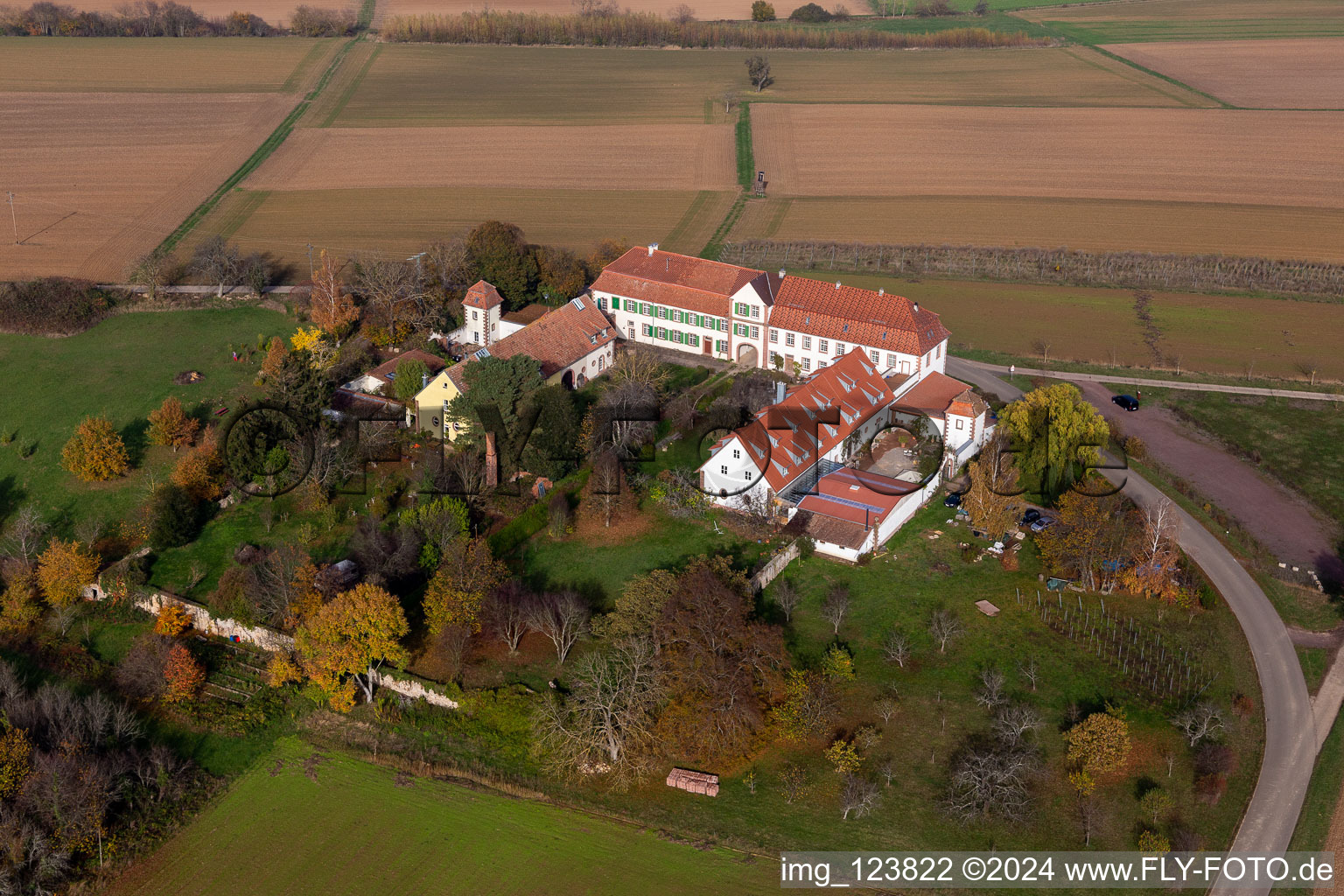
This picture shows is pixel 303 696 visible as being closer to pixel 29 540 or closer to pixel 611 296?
pixel 29 540

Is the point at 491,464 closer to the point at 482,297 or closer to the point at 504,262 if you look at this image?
the point at 482,297

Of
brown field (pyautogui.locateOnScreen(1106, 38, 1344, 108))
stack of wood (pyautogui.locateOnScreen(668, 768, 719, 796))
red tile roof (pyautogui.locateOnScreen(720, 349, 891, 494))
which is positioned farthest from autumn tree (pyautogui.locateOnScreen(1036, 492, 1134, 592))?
brown field (pyautogui.locateOnScreen(1106, 38, 1344, 108))

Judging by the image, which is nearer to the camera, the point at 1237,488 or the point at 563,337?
the point at 1237,488

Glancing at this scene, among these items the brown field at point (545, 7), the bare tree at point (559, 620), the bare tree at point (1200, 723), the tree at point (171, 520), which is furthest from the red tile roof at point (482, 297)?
the brown field at point (545, 7)

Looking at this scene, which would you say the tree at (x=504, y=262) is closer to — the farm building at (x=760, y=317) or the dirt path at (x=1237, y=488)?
the farm building at (x=760, y=317)

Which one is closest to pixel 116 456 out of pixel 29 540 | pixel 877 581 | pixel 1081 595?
pixel 29 540

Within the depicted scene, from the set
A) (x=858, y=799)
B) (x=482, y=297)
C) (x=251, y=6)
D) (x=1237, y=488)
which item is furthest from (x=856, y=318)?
(x=251, y=6)

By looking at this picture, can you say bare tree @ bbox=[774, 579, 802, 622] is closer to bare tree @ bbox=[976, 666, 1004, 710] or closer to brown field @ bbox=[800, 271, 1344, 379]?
bare tree @ bbox=[976, 666, 1004, 710]
